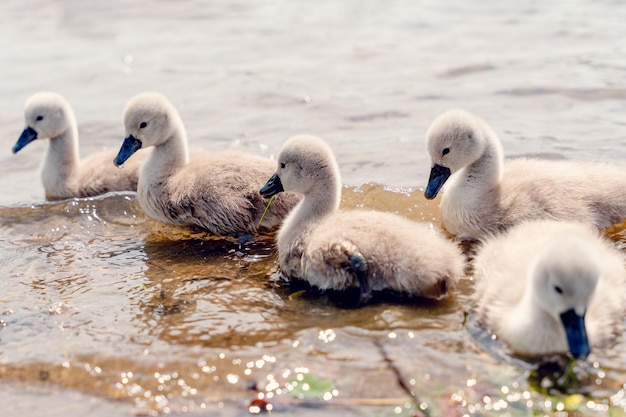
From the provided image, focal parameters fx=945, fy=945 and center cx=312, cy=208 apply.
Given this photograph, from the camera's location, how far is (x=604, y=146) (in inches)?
310

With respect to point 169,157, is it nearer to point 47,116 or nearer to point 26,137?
point 47,116

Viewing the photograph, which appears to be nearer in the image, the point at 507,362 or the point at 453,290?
the point at 507,362

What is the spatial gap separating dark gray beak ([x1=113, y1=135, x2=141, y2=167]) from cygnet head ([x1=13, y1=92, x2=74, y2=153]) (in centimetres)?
125

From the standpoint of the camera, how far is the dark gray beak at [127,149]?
22.6 ft

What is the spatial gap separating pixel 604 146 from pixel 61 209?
14.5 feet

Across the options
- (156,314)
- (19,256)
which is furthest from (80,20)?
(156,314)

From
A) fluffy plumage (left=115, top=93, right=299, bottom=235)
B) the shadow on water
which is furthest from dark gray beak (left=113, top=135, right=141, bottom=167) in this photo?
the shadow on water

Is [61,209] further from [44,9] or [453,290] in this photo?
[44,9]

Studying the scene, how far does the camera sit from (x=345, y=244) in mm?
4984

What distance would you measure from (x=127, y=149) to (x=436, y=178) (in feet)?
7.64

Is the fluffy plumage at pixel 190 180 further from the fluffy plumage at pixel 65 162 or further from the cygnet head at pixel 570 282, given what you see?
the cygnet head at pixel 570 282

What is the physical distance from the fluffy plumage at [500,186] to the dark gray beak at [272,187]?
988mm

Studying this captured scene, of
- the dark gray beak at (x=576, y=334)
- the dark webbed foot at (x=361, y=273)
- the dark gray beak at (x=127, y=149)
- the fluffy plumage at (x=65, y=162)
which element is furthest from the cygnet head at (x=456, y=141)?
the fluffy plumage at (x=65, y=162)

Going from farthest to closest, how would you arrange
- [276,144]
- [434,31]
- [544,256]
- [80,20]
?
[80,20], [434,31], [276,144], [544,256]
